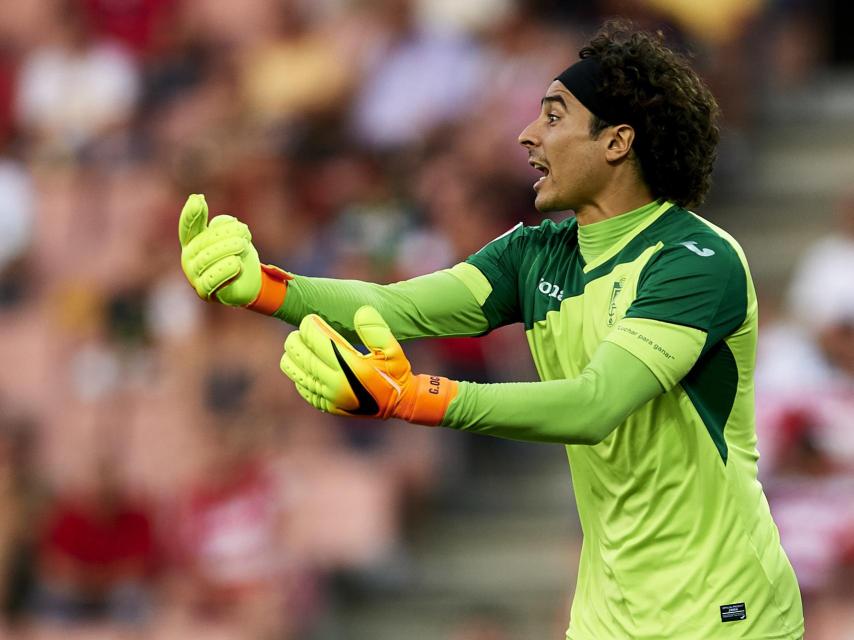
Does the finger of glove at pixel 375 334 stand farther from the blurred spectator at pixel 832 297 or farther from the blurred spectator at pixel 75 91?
the blurred spectator at pixel 75 91

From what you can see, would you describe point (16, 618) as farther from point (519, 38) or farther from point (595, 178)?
point (595, 178)

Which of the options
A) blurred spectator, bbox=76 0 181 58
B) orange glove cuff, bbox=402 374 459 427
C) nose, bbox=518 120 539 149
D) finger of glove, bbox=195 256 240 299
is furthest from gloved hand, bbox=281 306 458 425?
blurred spectator, bbox=76 0 181 58

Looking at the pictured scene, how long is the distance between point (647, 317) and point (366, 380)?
1.92 feet

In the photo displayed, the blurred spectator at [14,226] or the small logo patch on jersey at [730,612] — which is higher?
the blurred spectator at [14,226]

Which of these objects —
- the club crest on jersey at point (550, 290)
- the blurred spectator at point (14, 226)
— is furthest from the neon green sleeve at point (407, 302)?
the blurred spectator at point (14, 226)

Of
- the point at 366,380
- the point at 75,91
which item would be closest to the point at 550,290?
the point at 366,380

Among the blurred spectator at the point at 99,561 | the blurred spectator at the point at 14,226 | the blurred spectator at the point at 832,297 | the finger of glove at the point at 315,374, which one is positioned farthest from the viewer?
the blurred spectator at the point at 14,226

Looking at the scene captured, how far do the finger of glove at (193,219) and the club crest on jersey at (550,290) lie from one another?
0.76 m

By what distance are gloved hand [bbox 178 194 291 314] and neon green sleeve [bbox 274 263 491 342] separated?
0.06 m

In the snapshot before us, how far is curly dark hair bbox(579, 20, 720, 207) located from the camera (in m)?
3.44

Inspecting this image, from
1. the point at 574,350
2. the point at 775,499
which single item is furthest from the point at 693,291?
the point at 775,499

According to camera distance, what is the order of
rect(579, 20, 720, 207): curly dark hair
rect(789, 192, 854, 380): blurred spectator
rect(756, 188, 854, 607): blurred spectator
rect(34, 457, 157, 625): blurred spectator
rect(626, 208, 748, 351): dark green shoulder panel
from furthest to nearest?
rect(34, 457, 157, 625): blurred spectator, rect(789, 192, 854, 380): blurred spectator, rect(756, 188, 854, 607): blurred spectator, rect(579, 20, 720, 207): curly dark hair, rect(626, 208, 748, 351): dark green shoulder panel

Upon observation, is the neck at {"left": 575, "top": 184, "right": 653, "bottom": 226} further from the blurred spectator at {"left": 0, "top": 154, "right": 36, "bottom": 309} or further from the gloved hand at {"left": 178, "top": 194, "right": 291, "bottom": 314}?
the blurred spectator at {"left": 0, "top": 154, "right": 36, "bottom": 309}

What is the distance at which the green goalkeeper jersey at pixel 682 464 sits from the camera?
3332mm
